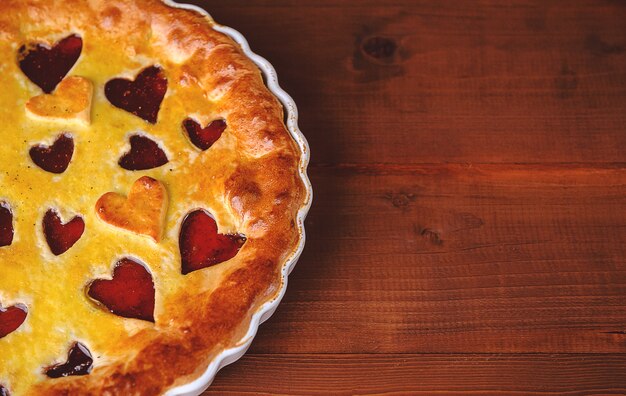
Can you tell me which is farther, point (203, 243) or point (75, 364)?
point (203, 243)

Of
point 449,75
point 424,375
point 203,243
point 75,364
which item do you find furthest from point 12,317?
point 449,75

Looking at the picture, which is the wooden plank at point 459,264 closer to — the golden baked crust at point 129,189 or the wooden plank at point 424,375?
the wooden plank at point 424,375

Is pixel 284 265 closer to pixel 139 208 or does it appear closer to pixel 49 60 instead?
pixel 139 208

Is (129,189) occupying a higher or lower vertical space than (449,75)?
higher

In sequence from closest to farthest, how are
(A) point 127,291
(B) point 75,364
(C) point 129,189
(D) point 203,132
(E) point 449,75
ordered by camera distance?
(B) point 75,364
(A) point 127,291
(C) point 129,189
(D) point 203,132
(E) point 449,75

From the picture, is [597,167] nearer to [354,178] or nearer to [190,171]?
[354,178]

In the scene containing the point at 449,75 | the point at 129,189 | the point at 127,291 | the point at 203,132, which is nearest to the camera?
the point at 127,291

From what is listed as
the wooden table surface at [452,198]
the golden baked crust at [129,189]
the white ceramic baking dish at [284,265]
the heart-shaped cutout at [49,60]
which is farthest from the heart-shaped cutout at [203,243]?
the heart-shaped cutout at [49,60]
